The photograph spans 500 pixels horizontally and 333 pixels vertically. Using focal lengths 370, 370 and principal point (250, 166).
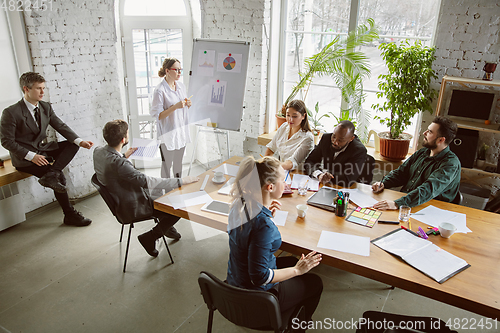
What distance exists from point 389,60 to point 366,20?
72 cm

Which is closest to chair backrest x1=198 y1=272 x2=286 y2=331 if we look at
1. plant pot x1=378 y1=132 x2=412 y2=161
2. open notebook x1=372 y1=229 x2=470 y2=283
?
open notebook x1=372 y1=229 x2=470 y2=283

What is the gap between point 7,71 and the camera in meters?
3.71

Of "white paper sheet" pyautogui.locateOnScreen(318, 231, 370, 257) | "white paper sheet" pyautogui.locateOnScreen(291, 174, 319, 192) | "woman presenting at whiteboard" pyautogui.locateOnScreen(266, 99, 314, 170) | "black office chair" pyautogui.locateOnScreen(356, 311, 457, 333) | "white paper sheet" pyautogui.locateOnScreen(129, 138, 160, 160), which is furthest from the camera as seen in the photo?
"white paper sheet" pyautogui.locateOnScreen(129, 138, 160, 160)

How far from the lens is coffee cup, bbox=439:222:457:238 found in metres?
2.25

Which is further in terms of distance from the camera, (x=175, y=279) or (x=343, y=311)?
(x=175, y=279)

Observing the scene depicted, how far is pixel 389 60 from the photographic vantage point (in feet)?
12.3

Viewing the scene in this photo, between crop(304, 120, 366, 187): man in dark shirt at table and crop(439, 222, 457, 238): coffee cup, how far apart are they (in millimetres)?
868

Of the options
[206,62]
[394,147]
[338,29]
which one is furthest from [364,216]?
[206,62]

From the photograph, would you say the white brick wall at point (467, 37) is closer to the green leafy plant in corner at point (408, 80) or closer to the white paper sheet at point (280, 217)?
the green leafy plant in corner at point (408, 80)

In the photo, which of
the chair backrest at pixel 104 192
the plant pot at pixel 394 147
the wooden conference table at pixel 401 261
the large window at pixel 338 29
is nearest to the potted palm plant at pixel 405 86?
the plant pot at pixel 394 147

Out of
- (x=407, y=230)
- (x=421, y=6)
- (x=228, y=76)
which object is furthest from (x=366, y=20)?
(x=407, y=230)

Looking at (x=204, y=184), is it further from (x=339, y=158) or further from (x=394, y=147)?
(x=394, y=147)

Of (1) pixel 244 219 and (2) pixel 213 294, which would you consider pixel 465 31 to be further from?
(2) pixel 213 294

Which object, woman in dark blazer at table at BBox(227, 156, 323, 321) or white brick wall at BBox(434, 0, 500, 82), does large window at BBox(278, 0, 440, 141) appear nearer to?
white brick wall at BBox(434, 0, 500, 82)
